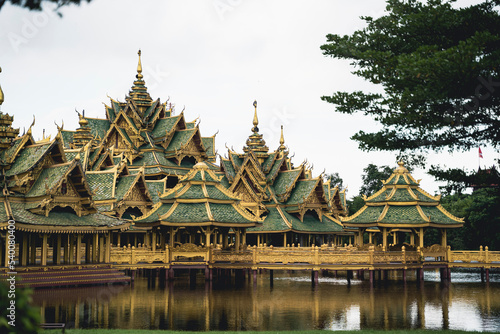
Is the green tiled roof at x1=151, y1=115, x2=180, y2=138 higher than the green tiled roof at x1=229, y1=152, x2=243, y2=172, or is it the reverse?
the green tiled roof at x1=151, y1=115, x2=180, y2=138

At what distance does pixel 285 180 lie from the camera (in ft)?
173

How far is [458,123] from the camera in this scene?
1709 centimetres

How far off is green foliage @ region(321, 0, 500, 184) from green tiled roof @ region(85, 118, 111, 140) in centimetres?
3921

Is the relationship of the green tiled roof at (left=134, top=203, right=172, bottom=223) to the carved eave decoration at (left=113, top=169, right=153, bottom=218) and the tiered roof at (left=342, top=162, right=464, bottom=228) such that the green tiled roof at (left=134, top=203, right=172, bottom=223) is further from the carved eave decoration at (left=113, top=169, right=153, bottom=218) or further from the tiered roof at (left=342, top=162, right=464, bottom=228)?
the tiered roof at (left=342, top=162, right=464, bottom=228)

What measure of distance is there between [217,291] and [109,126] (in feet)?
103

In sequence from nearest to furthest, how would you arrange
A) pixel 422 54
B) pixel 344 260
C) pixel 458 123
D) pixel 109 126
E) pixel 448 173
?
pixel 422 54
pixel 458 123
pixel 448 173
pixel 344 260
pixel 109 126

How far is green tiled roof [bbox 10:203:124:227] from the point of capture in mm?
27719

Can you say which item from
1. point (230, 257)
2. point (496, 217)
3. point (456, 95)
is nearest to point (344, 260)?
point (230, 257)

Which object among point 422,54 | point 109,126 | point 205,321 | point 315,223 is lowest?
point 205,321

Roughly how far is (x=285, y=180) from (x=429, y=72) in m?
38.0

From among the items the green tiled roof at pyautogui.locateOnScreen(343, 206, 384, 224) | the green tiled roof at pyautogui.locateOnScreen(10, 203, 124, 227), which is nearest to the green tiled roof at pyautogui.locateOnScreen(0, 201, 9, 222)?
the green tiled roof at pyautogui.locateOnScreen(10, 203, 124, 227)

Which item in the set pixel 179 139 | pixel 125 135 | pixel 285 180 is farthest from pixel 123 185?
pixel 285 180

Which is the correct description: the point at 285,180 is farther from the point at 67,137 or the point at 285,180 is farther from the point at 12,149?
the point at 12,149

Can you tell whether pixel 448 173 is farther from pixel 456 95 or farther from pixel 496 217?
pixel 496 217
